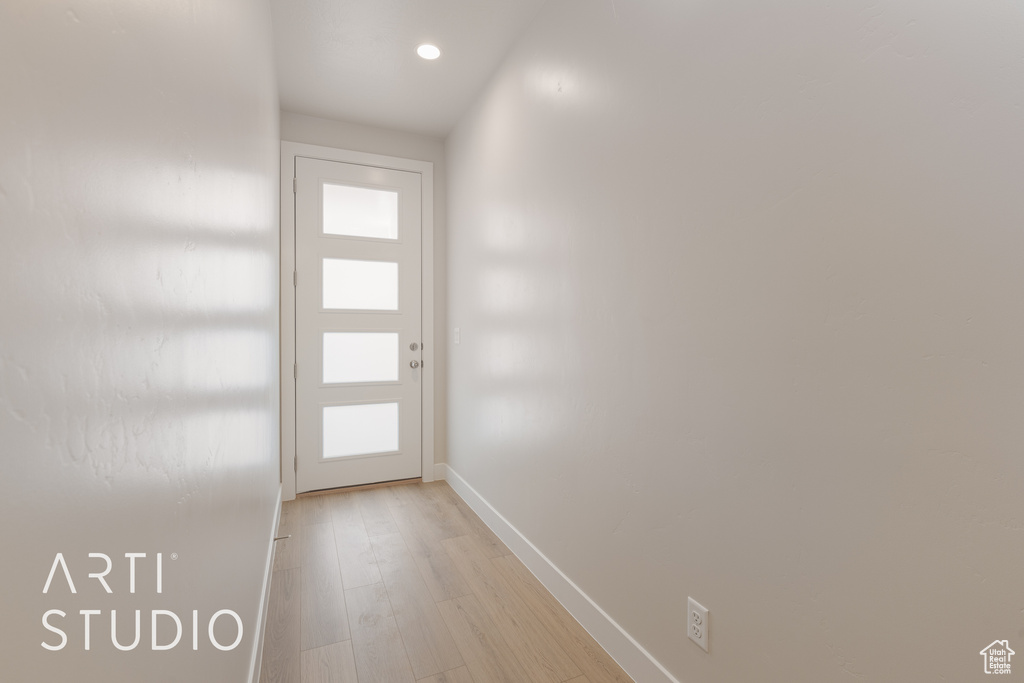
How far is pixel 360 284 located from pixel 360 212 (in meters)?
0.52

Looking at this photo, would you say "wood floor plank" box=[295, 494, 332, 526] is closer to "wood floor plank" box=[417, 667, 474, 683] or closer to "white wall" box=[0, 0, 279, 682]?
"wood floor plank" box=[417, 667, 474, 683]

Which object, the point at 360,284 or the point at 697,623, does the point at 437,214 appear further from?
the point at 697,623

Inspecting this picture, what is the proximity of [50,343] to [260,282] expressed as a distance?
1553 millimetres

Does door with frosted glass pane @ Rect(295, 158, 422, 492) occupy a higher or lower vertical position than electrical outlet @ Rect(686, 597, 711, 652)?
higher

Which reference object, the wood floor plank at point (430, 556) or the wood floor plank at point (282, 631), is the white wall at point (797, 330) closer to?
the wood floor plank at point (430, 556)

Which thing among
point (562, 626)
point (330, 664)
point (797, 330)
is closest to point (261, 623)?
point (330, 664)

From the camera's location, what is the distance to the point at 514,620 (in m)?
1.80

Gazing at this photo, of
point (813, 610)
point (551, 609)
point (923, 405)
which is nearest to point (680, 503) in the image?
point (813, 610)

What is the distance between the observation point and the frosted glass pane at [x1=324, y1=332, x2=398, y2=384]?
10.6 ft

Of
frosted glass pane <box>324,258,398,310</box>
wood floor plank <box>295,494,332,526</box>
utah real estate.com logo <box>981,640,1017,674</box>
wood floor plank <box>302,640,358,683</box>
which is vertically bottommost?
wood floor plank <box>302,640,358,683</box>

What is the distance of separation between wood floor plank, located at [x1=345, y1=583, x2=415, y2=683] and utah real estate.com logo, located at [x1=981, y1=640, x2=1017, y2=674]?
145 cm

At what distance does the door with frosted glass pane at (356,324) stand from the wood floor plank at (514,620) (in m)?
1.22

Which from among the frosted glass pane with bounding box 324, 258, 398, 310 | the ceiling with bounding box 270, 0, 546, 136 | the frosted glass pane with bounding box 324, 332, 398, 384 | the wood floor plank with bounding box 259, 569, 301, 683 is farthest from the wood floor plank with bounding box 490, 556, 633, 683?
the ceiling with bounding box 270, 0, 546, 136

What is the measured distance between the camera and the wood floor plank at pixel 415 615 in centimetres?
158
